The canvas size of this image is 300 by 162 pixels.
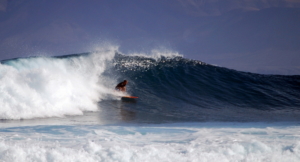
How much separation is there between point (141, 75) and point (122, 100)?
3859 mm

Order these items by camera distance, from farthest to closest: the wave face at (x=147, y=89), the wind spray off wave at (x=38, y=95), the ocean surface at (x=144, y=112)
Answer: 1. the wave face at (x=147, y=89)
2. the wind spray off wave at (x=38, y=95)
3. the ocean surface at (x=144, y=112)

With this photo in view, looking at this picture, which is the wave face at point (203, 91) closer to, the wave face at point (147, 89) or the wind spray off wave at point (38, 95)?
the wave face at point (147, 89)

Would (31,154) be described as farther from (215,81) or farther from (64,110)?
(215,81)

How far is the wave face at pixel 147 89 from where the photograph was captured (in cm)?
673

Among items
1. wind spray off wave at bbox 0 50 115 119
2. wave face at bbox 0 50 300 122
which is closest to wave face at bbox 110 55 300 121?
wave face at bbox 0 50 300 122

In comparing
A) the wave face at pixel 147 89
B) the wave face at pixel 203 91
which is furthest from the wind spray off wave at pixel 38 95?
the wave face at pixel 203 91

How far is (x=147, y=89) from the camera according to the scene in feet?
36.7

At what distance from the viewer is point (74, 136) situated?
13.6ft

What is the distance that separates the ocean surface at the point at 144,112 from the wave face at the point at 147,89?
3 cm

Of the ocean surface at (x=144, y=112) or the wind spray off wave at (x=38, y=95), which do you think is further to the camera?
the wind spray off wave at (x=38, y=95)

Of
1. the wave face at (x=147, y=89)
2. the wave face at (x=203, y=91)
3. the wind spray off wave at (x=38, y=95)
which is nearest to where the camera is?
the wind spray off wave at (x=38, y=95)

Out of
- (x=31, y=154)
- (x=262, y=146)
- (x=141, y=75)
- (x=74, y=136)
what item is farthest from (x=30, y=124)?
(x=141, y=75)

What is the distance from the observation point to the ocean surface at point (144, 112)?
340cm

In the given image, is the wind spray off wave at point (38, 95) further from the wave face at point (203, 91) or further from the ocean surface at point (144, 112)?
the wave face at point (203, 91)
